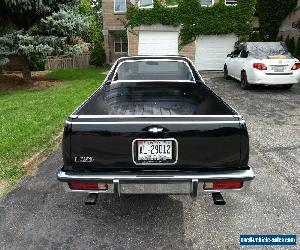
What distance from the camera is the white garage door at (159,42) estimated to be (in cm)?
2188

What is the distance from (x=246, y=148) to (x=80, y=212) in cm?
213

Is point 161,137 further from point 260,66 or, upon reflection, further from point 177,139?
point 260,66

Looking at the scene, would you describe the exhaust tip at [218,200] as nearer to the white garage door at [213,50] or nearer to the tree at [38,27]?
the tree at [38,27]

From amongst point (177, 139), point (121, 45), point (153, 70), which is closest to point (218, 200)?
point (177, 139)

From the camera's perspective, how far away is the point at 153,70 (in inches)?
238

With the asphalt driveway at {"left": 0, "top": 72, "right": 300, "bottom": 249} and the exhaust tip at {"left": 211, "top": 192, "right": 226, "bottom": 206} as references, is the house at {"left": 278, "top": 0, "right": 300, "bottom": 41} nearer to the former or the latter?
the asphalt driveway at {"left": 0, "top": 72, "right": 300, "bottom": 249}

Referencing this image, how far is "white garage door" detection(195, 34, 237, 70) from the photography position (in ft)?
70.0

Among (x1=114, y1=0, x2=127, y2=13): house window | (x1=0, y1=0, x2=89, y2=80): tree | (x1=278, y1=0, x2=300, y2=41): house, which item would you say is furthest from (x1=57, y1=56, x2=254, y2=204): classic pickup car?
(x1=114, y1=0, x2=127, y2=13): house window

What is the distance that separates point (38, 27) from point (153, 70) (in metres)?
10.5

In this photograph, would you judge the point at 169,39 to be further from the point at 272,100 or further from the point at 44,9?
the point at 272,100

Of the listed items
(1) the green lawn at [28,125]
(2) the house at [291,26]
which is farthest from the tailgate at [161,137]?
(2) the house at [291,26]

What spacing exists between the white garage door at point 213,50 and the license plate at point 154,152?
1903 cm

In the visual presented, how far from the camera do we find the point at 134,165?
336 centimetres

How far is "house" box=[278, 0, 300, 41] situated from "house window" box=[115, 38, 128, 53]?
1242 centimetres
